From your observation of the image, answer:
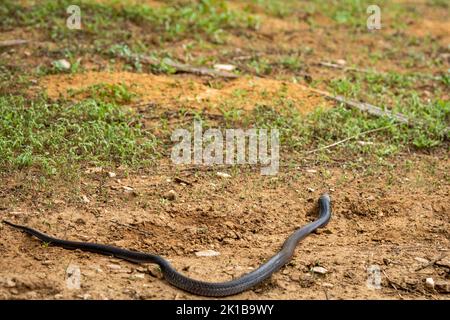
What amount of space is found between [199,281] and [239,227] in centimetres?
107

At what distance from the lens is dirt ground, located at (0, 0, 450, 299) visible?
507 cm

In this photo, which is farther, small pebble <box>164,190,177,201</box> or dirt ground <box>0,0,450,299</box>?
small pebble <box>164,190,177,201</box>

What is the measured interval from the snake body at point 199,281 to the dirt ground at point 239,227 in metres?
0.06

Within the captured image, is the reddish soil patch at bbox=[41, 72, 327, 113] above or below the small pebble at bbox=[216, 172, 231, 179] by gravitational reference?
above

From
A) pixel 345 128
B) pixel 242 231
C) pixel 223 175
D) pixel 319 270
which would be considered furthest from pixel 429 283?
pixel 345 128

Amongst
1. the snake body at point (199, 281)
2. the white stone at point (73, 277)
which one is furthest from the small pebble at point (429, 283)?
the white stone at point (73, 277)

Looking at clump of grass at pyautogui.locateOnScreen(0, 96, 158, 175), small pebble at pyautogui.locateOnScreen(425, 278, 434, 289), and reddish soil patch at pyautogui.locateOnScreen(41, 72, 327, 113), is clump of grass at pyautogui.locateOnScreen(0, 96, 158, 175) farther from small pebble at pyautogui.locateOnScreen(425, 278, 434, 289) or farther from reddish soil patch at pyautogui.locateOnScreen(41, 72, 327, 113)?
small pebble at pyautogui.locateOnScreen(425, 278, 434, 289)

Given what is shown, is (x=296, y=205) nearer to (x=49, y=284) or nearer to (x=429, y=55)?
(x=49, y=284)

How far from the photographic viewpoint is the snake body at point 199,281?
16.1 ft

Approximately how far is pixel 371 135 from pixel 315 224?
2.00 metres

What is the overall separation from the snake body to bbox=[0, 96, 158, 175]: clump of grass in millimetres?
1089

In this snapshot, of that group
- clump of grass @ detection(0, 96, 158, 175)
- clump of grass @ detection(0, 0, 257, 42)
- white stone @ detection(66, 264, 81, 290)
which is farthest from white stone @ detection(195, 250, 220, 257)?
clump of grass @ detection(0, 0, 257, 42)

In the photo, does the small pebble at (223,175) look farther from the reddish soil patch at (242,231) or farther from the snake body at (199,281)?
the snake body at (199,281)

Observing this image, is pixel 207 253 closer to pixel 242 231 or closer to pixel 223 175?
pixel 242 231
